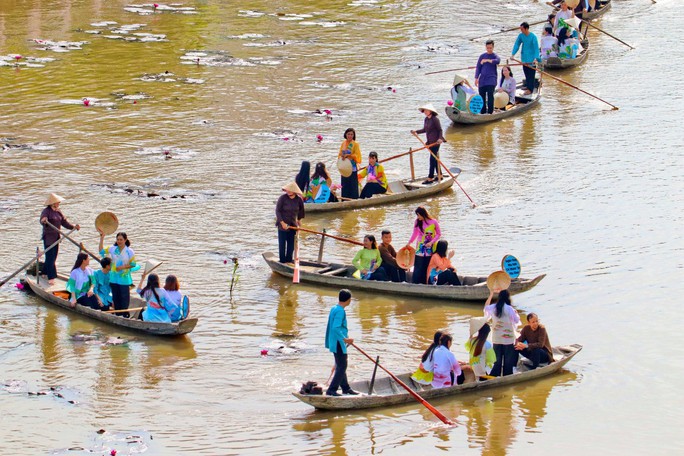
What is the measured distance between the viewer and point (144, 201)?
2302 centimetres

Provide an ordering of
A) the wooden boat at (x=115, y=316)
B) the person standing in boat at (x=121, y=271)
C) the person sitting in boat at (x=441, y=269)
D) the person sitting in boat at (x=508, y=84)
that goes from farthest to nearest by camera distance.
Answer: the person sitting in boat at (x=508, y=84), the person sitting in boat at (x=441, y=269), the person standing in boat at (x=121, y=271), the wooden boat at (x=115, y=316)

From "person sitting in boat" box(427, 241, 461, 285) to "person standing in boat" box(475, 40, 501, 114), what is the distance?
9301 mm

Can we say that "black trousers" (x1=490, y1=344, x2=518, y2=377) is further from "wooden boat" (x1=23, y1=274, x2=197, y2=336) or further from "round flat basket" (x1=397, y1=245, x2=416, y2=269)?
"wooden boat" (x1=23, y1=274, x2=197, y2=336)

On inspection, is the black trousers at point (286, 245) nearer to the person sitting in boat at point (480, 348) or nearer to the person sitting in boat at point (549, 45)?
the person sitting in boat at point (480, 348)

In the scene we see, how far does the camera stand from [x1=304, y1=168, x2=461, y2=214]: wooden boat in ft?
73.8

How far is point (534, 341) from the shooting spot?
1559 centimetres

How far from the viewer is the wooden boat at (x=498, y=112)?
1084 inches

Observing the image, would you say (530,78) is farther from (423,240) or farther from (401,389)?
(401,389)

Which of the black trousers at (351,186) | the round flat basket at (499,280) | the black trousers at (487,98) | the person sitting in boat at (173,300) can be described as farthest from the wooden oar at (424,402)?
the black trousers at (487,98)

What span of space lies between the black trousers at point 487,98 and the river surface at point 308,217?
65 cm

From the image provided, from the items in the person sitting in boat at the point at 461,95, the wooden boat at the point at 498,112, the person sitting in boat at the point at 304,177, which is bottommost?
the person sitting in boat at the point at 304,177

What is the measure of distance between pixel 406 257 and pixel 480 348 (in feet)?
12.0

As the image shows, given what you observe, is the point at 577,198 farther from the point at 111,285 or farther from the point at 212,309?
the point at 111,285

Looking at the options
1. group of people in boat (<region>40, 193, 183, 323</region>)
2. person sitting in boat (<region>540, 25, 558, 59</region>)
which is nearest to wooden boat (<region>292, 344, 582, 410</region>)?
group of people in boat (<region>40, 193, 183, 323</region>)
